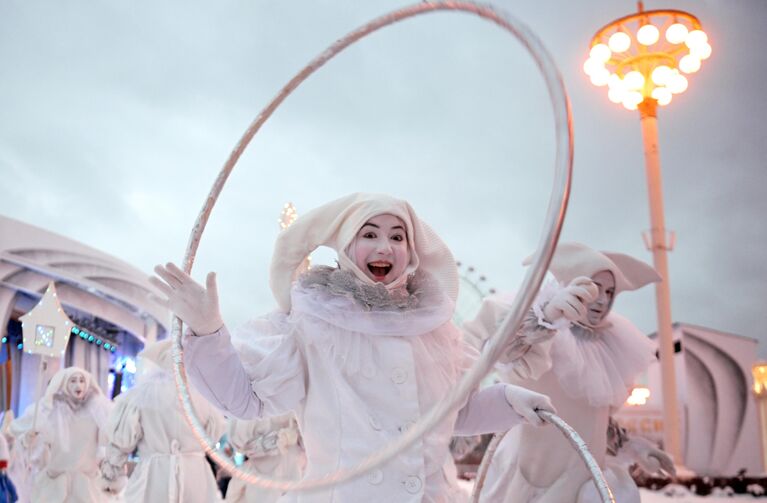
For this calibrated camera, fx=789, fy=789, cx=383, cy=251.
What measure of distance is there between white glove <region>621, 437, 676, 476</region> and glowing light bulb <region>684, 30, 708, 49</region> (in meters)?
6.32

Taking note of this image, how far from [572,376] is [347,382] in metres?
1.58

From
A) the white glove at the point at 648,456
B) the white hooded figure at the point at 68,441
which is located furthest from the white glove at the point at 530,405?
the white hooded figure at the point at 68,441

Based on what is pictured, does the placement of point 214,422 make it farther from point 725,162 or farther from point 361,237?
point 725,162

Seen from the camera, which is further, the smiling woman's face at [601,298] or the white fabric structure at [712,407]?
the white fabric structure at [712,407]

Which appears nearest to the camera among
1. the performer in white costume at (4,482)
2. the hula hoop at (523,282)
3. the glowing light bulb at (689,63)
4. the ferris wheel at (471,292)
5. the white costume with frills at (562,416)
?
the hula hoop at (523,282)

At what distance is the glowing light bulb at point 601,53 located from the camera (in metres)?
9.25

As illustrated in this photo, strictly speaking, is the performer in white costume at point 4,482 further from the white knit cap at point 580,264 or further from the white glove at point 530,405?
the white glove at point 530,405

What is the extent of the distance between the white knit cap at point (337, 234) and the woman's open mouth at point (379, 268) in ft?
0.16

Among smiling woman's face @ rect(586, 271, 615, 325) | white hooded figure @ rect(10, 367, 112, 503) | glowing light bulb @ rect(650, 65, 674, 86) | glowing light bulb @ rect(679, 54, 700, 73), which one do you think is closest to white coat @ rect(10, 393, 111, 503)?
white hooded figure @ rect(10, 367, 112, 503)

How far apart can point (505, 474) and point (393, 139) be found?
12.0 meters

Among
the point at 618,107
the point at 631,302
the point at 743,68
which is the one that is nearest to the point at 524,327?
the point at 618,107

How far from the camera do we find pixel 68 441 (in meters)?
7.79

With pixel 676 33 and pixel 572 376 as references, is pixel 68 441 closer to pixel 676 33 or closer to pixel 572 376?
pixel 572 376

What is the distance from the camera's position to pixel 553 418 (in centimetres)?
262
